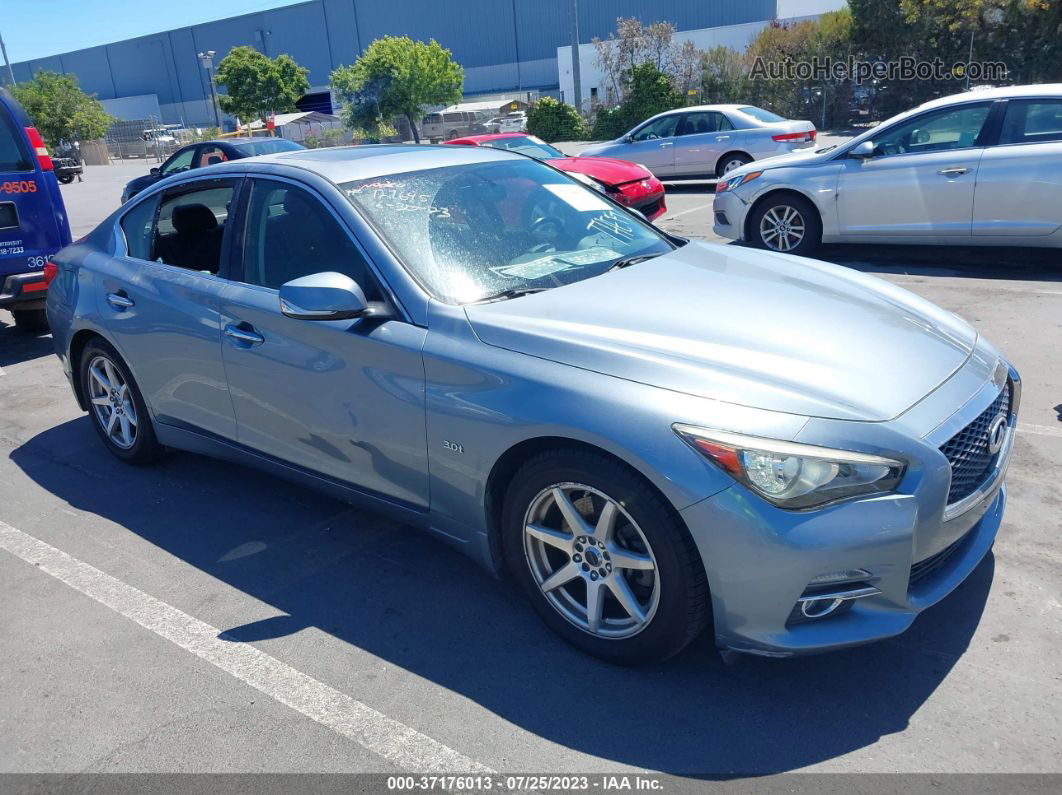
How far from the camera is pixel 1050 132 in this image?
308 inches

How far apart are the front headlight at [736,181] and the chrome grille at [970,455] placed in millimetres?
6734

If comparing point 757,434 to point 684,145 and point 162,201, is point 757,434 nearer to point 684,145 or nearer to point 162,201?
point 162,201

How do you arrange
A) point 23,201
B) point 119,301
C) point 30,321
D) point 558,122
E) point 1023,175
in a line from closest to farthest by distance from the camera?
1. point 119,301
2. point 23,201
3. point 1023,175
4. point 30,321
5. point 558,122

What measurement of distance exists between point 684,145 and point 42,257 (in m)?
11.3

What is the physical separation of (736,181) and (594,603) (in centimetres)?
745

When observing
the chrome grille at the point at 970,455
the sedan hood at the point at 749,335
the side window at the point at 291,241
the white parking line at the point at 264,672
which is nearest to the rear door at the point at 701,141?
the sedan hood at the point at 749,335

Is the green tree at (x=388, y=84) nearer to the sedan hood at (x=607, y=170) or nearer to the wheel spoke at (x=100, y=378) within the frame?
the sedan hood at (x=607, y=170)

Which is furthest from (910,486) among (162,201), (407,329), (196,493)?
(162,201)

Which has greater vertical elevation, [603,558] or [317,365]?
[317,365]

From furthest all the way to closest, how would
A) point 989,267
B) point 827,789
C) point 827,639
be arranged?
point 989,267
point 827,639
point 827,789

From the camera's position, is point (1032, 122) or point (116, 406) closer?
point (116, 406)

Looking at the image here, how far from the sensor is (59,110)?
5269 centimetres

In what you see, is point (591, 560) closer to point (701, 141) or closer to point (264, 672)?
point (264, 672)

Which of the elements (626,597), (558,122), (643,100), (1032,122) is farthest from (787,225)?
(558,122)
